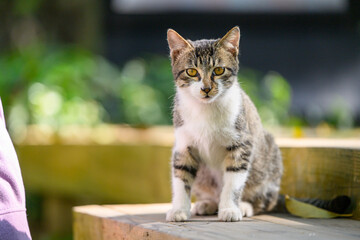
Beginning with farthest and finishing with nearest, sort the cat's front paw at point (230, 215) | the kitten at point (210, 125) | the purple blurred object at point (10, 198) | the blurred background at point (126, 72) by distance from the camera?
the blurred background at point (126, 72) < the kitten at point (210, 125) < the cat's front paw at point (230, 215) < the purple blurred object at point (10, 198)

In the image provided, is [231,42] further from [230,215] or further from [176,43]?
[230,215]

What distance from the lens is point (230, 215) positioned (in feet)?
7.73

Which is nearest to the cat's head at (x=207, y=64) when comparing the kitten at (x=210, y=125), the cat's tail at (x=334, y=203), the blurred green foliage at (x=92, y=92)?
the kitten at (x=210, y=125)

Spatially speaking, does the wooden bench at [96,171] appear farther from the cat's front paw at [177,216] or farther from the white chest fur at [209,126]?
the cat's front paw at [177,216]

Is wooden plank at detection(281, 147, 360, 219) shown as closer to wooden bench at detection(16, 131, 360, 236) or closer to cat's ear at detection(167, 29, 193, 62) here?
cat's ear at detection(167, 29, 193, 62)

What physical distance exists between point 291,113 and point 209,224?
4857 millimetres

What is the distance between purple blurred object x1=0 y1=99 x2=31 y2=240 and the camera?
2012 mm

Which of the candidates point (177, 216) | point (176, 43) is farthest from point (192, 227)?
point (176, 43)

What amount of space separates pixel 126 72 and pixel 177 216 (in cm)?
472

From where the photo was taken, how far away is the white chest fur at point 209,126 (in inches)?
97.2

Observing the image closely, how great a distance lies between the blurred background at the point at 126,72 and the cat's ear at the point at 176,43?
8.15 feet

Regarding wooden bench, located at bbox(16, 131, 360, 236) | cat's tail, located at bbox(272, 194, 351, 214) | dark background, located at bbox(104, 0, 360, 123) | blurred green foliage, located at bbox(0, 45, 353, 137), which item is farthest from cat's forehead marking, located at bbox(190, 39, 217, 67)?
dark background, located at bbox(104, 0, 360, 123)

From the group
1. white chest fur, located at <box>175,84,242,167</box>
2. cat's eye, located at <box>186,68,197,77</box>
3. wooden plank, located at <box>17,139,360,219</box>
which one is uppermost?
cat's eye, located at <box>186,68,197,77</box>

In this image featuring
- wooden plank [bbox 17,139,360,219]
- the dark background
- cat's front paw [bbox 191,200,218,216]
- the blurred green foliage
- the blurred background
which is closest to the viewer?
cat's front paw [bbox 191,200,218,216]
